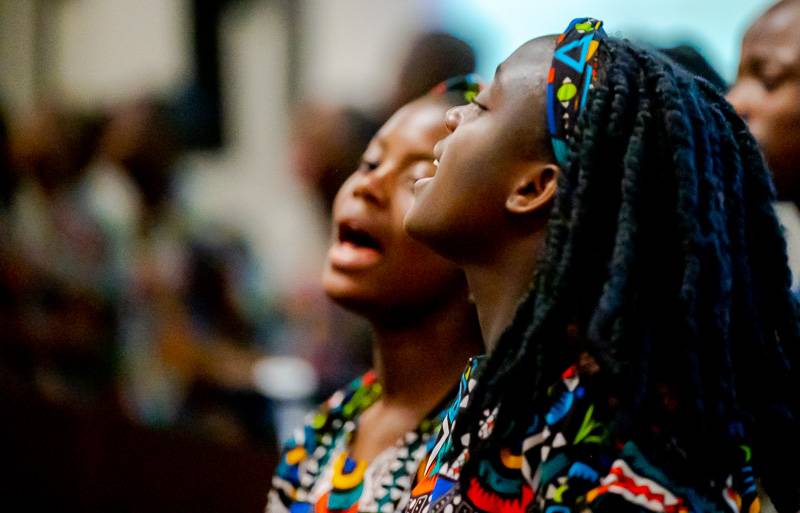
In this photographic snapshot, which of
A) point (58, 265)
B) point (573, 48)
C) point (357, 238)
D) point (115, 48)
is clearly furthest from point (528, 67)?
point (115, 48)

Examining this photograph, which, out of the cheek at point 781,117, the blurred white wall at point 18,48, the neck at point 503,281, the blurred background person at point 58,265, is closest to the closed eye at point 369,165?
the neck at point 503,281

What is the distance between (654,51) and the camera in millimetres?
1202

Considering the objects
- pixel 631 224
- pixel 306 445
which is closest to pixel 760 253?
pixel 631 224

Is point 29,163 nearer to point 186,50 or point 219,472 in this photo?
point 186,50

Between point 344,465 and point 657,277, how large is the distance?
71 cm

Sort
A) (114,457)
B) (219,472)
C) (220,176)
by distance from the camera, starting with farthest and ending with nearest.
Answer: (220,176)
(114,457)
(219,472)

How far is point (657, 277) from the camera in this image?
1074 mm

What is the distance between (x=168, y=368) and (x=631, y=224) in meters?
2.85

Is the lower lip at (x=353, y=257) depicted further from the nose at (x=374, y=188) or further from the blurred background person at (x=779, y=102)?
the blurred background person at (x=779, y=102)

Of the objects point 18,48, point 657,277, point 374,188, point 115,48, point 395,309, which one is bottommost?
point 18,48

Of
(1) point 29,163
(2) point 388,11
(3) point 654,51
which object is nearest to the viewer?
(3) point 654,51

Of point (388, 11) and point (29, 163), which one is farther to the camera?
Result: point (29, 163)

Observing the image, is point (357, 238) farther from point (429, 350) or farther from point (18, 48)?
point (18, 48)

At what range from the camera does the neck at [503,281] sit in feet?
3.86
